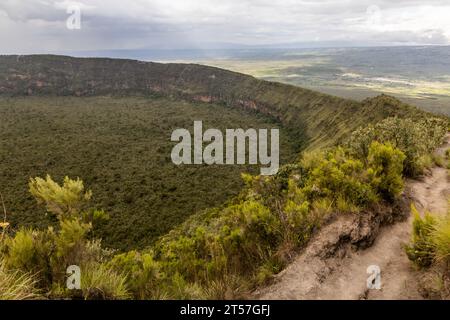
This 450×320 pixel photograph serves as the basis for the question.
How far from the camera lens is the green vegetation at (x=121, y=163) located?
33.9 metres

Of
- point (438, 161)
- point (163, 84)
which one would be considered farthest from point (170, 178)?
point (163, 84)

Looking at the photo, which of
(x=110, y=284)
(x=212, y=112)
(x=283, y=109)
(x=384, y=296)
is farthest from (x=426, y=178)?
(x=212, y=112)

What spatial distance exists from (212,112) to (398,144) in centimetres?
9151

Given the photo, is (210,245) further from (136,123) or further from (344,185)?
(136,123)

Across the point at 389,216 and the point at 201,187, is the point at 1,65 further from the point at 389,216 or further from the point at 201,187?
the point at 389,216

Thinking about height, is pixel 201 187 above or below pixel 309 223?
below

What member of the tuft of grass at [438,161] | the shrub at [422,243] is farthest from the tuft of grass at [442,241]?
the tuft of grass at [438,161]

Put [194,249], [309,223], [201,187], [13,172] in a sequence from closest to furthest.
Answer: [309,223] → [194,249] → [201,187] → [13,172]

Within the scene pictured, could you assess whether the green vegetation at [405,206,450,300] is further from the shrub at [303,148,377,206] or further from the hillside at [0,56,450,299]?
the shrub at [303,148,377,206]

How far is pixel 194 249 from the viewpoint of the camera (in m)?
8.04

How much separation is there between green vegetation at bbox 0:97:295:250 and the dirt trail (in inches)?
139

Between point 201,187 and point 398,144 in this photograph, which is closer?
point 398,144

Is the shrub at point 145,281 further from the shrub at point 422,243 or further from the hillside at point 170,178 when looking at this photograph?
the shrub at point 422,243

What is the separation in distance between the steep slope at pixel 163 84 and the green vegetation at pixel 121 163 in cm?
608
